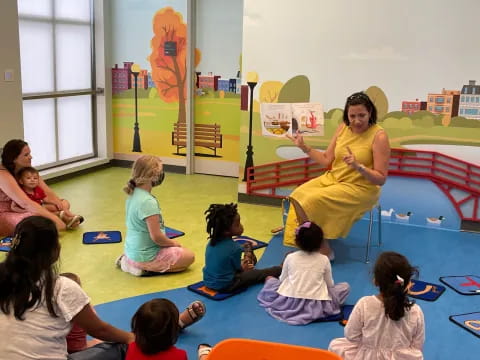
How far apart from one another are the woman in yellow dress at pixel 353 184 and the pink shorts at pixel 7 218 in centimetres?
225

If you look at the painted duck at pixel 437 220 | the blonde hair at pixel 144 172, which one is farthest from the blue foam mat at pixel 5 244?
the painted duck at pixel 437 220

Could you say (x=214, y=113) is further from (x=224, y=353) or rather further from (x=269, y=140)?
(x=224, y=353)

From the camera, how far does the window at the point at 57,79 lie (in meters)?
6.23

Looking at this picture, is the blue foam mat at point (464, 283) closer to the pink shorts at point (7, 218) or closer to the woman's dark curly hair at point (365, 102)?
the woman's dark curly hair at point (365, 102)

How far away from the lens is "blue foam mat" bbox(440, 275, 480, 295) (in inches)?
153

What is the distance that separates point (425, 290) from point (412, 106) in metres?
1.99

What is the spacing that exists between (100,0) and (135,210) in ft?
13.6

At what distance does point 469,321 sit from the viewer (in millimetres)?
3451

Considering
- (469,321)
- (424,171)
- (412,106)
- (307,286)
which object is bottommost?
(469,321)

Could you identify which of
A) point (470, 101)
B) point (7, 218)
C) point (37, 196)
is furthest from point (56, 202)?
point (470, 101)

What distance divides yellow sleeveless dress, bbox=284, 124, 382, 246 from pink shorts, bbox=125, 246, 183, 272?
106 cm

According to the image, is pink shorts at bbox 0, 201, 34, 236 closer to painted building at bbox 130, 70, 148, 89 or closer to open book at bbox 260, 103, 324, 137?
open book at bbox 260, 103, 324, 137

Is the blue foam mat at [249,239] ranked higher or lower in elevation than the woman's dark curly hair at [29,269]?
lower

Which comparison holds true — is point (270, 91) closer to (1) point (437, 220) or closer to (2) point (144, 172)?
(1) point (437, 220)
